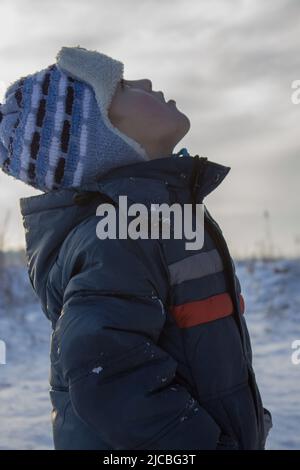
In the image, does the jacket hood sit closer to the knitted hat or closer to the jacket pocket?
the knitted hat

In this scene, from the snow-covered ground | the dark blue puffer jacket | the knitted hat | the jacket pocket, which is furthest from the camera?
the snow-covered ground

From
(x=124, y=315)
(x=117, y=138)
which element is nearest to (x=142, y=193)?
(x=117, y=138)

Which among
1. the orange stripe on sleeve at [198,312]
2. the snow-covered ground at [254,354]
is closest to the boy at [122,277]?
the orange stripe on sleeve at [198,312]

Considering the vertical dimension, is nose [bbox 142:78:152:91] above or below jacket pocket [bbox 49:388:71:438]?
above

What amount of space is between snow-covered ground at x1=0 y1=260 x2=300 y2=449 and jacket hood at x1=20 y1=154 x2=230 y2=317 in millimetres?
2044

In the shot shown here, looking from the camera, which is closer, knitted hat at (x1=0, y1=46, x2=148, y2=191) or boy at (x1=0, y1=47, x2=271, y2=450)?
boy at (x1=0, y1=47, x2=271, y2=450)

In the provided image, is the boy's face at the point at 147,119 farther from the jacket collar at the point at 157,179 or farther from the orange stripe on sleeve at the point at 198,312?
the orange stripe on sleeve at the point at 198,312

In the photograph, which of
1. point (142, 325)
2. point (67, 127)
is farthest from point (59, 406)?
point (67, 127)

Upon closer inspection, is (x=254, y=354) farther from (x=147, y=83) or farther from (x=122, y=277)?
(x=122, y=277)

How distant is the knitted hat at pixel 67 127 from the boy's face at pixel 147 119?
1.2 inches

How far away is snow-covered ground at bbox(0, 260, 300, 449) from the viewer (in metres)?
4.00

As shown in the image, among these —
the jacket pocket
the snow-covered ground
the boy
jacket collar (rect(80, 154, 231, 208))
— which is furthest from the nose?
the snow-covered ground

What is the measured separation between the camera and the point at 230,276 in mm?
Answer: 1922

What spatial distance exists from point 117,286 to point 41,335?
5420 millimetres
